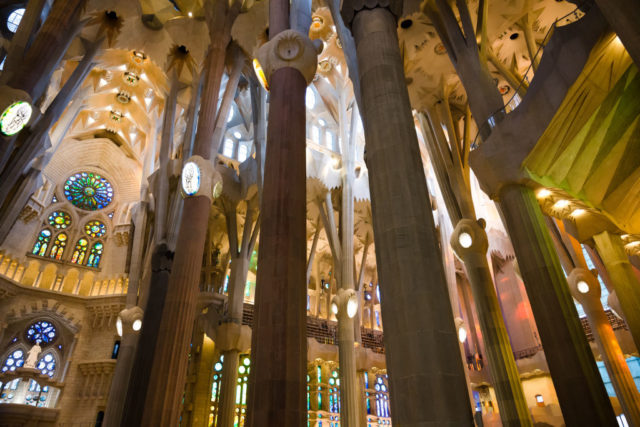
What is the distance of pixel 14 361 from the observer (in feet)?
58.8

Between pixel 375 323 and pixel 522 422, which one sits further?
pixel 375 323

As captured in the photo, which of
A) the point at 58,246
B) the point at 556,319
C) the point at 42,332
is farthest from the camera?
the point at 58,246

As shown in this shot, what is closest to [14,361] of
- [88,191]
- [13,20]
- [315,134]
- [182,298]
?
[88,191]

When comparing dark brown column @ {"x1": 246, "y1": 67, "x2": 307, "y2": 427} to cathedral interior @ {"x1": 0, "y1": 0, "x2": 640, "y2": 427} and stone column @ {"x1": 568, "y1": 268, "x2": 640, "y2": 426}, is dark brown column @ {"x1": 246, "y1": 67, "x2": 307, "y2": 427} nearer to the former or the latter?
cathedral interior @ {"x1": 0, "y1": 0, "x2": 640, "y2": 427}

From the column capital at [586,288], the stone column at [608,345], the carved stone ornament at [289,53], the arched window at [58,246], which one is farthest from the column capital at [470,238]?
the arched window at [58,246]

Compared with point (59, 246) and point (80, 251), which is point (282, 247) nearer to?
point (80, 251)

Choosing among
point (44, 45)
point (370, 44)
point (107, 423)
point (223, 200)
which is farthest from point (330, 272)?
point (370, 44)

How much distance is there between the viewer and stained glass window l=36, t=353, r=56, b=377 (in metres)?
18.4

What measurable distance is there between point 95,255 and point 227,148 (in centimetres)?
1093

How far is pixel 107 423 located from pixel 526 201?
14237 mm

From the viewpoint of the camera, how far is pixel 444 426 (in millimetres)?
3400

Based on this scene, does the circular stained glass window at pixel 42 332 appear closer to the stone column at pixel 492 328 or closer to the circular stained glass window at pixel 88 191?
the circular stained glass window at pixel 88 191

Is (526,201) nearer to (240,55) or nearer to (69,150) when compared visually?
(240,55)

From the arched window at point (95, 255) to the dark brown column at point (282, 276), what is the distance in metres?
19.9
